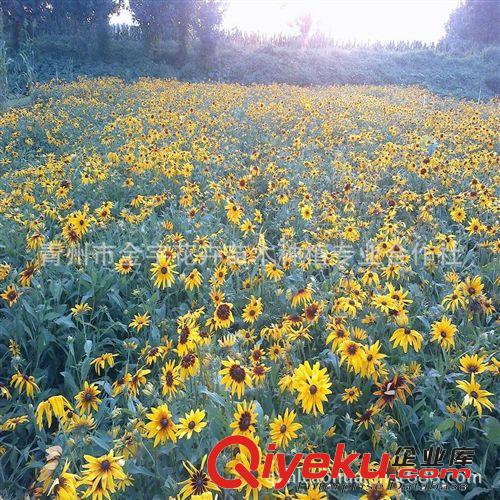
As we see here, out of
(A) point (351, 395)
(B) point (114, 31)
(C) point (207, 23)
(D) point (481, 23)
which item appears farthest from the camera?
(D) point (481, 23)

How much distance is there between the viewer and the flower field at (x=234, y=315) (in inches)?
67.9

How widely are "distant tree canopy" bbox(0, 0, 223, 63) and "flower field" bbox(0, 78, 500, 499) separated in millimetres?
14627

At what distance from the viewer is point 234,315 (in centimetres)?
293

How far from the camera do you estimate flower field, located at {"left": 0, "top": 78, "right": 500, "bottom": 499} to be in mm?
1725

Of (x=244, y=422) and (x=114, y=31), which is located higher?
(x=114, y=31)

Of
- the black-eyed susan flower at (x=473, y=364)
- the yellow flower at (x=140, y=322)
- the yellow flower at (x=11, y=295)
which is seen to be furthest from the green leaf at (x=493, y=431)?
the yellow flower at (x=11, y=295)

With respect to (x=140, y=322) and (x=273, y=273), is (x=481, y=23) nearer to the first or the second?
(x=273, y=273)

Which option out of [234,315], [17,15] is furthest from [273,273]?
[17,15]

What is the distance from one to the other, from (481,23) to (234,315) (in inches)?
1493

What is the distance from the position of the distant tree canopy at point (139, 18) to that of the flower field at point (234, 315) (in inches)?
576

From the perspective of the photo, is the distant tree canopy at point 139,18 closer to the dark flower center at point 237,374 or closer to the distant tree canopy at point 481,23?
the dark flower center at point 237,374

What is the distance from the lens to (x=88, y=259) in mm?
3271

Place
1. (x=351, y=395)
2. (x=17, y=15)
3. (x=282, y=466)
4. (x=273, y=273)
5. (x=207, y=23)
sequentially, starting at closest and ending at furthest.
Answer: (x=282, y=466) → (x=351, y=395) → (x=273, y=273) → (x=17, y=15) → (x=207, y=23)

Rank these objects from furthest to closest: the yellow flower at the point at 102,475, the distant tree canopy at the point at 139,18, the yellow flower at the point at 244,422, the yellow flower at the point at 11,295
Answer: the distant tree canopy at the point at 139,18 < the yellow flower at the point at 11,295 < the yellow flower at the point at 244,422 < the yellow flower at the point at 102,475
